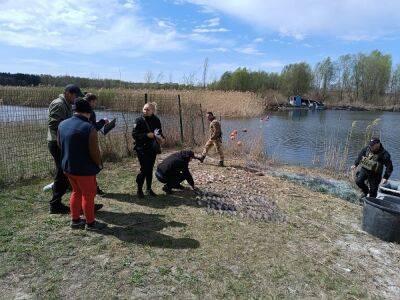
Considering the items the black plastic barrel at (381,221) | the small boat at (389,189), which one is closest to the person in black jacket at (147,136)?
the black plastic barrel at (381,221)

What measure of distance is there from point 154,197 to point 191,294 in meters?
3.12

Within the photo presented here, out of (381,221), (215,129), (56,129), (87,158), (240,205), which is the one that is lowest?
(240,205)

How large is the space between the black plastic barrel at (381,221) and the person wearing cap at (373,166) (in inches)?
89.0

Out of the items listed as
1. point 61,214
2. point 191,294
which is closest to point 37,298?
point 191,294

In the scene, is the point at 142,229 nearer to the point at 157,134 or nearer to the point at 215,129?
the point at 157,134

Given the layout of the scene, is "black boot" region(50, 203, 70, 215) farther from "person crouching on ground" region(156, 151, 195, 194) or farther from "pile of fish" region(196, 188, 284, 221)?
"pile of fish" region(196, 188, 284, 221)

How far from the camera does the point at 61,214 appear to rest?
5.61 meters

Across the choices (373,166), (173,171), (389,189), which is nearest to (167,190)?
(173,171)

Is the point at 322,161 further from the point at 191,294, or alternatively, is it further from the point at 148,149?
the point at 191,294

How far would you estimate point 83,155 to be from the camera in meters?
4.62

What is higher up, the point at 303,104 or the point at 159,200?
the point at 303,104

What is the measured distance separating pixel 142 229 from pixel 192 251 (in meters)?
0.91

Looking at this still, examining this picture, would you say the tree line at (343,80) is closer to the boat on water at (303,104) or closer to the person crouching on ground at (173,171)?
the boat on water at (303,104)

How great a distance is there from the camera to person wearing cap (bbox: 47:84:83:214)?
5.52 m
